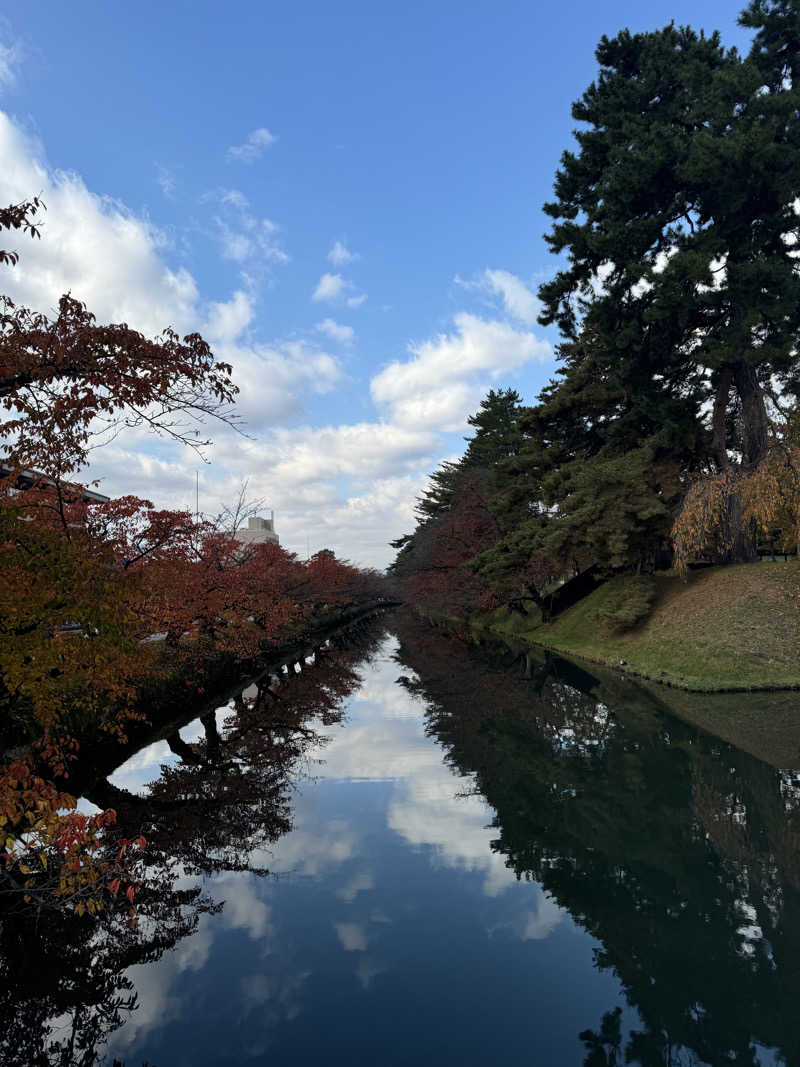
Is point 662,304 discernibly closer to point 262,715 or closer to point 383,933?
point 262,715

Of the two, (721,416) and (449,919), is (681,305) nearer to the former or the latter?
(721,416)

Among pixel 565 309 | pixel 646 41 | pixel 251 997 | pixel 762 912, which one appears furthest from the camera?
pixel 565 309

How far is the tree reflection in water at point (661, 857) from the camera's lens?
5535mm

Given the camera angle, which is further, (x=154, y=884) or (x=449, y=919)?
(x=154, y=884)

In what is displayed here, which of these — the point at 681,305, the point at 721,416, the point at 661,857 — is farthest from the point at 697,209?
the point at 661,857

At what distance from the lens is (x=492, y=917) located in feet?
25.0

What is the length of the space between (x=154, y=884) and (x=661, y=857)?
7.60 m

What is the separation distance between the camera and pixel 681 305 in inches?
1015

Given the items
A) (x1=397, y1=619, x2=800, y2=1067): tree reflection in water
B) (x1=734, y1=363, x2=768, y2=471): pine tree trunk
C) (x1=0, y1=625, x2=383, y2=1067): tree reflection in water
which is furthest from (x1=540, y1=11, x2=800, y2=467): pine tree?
(x1=0, y1=625, x2=383, y2=1067): tree reflection in water

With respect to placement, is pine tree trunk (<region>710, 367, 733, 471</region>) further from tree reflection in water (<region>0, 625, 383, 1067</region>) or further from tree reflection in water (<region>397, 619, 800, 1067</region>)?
tree reflection in water (<region>0, 625, 383, 1067</region>)

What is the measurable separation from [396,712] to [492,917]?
43.1 feet

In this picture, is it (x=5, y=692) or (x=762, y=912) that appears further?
(x=5, y=692)

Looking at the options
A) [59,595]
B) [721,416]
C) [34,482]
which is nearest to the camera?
[59,595]

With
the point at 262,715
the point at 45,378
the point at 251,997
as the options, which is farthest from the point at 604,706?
the point at 45,378
